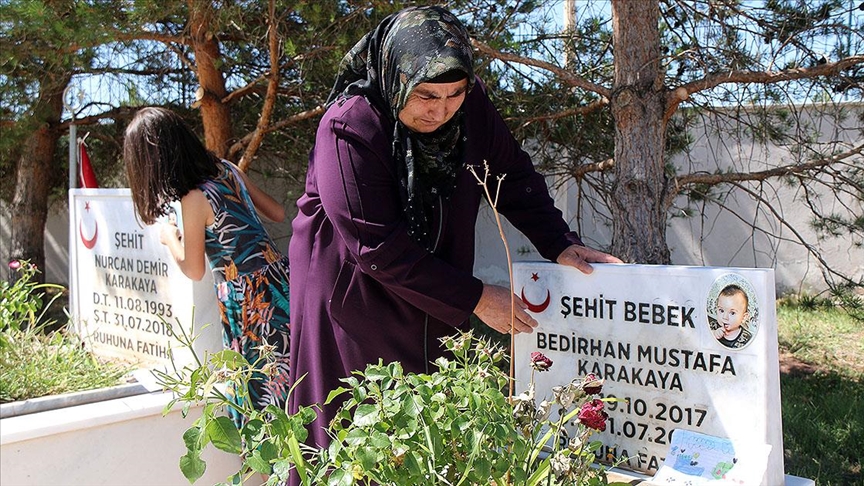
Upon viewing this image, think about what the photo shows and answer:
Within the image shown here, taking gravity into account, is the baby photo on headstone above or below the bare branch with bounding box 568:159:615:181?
below

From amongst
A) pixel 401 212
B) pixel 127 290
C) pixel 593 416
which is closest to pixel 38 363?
pixel 127 290

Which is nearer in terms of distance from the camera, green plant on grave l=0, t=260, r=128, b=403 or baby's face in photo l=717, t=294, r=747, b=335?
baby's face in photo l=717, t=294, r=747, b=335

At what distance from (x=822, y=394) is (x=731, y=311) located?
3414 millimetres

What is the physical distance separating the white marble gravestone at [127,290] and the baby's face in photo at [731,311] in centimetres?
184

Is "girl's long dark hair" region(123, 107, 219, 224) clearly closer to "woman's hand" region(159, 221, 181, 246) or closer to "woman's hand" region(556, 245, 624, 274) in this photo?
"woman's hand" region(159, 221, 181, 246)

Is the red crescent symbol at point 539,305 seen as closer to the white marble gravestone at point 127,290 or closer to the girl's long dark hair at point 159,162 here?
the girl's long dark hair at point 159,162

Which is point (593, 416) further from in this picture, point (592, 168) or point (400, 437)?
point (592, 168)

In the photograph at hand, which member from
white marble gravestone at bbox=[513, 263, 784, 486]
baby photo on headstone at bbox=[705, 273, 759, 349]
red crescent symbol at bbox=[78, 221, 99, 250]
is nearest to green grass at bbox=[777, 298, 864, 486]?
white marble gravestone at bbox=[513, 263, 784, 486]

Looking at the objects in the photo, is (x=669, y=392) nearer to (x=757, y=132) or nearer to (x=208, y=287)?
(x=208, y=287)

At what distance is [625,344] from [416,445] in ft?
2.30

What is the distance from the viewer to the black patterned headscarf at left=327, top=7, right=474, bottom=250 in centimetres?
171

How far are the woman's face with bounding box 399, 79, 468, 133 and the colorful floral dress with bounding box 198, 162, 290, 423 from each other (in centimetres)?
98

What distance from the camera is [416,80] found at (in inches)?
67.4

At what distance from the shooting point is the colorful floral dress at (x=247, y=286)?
2596 millimetres
